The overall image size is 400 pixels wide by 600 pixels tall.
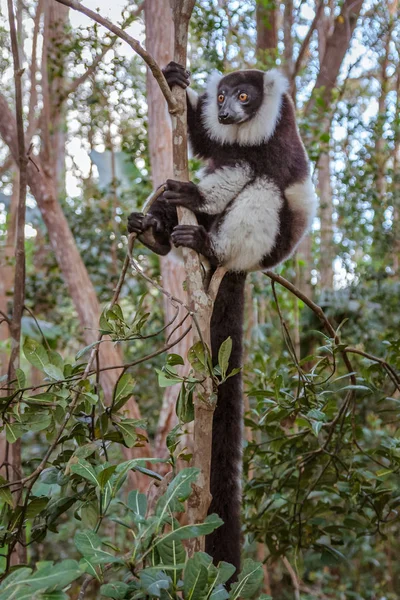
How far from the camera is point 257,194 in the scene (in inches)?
122

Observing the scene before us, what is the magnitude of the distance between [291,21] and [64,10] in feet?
7.54

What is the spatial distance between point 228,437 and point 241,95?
188 centimetres

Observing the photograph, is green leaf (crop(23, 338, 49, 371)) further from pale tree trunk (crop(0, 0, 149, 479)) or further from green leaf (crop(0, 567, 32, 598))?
pale tree trunk (crop(0, 0, 149, 479))

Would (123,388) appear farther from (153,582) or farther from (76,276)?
(76,276)

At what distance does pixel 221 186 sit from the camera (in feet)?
9.86

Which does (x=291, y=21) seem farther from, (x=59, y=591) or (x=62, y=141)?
(x=59, y=591)

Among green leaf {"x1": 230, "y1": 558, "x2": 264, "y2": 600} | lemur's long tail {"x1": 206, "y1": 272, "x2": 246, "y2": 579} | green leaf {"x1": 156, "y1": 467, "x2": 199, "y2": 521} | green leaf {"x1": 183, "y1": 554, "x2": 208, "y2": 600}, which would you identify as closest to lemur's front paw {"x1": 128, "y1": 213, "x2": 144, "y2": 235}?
lemur's long tail {"x1": 206, "y1": 272, "x2": 246, "y2": 579}

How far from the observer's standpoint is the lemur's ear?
3529 mm

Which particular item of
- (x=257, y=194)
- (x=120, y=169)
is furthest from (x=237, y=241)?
(x=120, y=169)

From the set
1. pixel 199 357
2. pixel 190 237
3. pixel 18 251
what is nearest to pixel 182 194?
pixel 190 237

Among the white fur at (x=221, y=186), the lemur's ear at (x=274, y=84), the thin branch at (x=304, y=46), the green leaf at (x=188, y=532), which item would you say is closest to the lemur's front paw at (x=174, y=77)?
the white fur at (x=221, y=186)

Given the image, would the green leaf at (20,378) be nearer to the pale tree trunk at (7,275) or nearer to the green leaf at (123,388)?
the green leaf at (123,388)

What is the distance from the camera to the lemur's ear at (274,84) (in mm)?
3529

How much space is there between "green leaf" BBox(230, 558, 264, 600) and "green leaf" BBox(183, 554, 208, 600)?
18 cm
